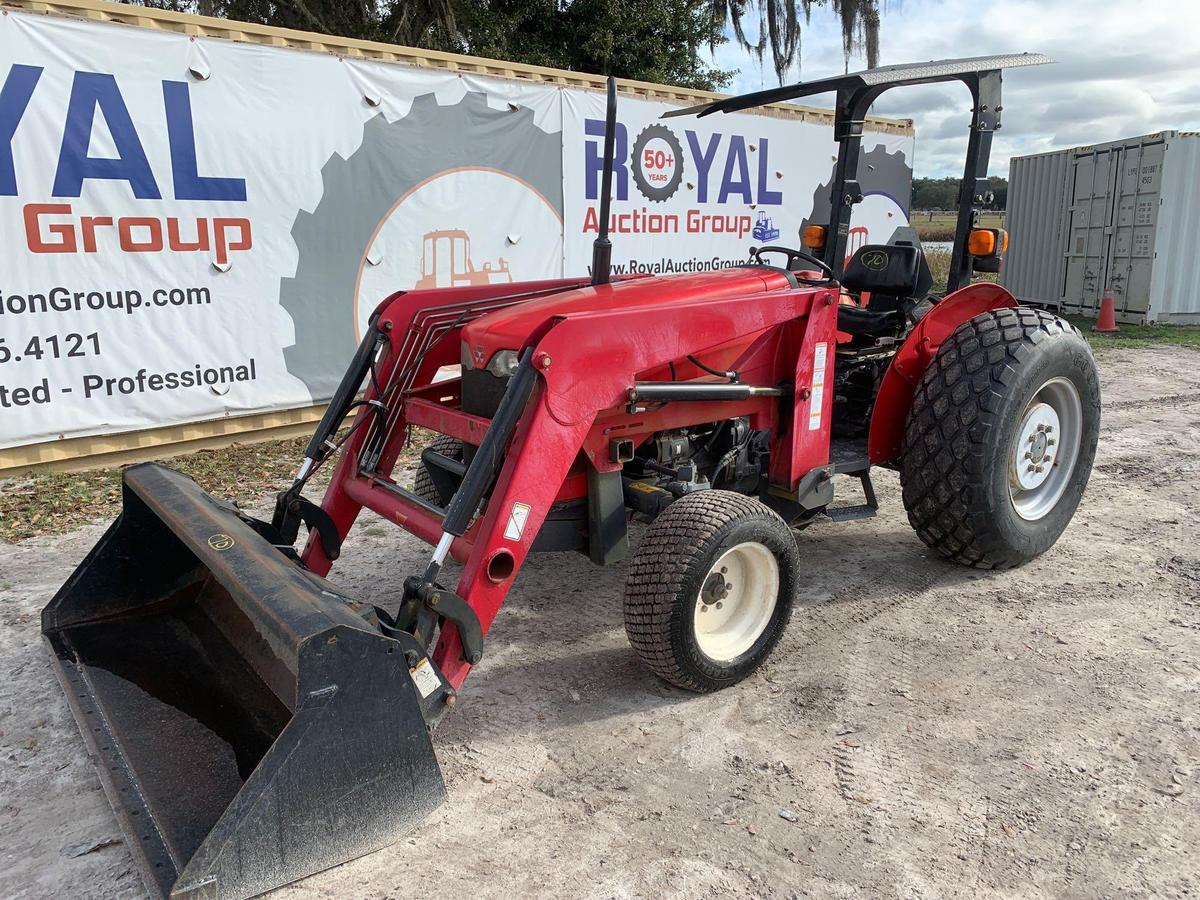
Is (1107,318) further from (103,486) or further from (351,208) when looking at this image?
(103,486)

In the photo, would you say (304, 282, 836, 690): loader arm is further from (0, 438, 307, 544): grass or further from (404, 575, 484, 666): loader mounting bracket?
(0, 438, 307, 544): grass

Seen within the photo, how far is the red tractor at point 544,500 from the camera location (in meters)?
2.30

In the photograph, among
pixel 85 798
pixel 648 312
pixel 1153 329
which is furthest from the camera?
pixel 1153 329

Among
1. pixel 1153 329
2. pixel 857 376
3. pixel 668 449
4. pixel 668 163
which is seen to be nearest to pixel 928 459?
pixel 857 376

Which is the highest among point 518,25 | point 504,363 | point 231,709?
point 518,25

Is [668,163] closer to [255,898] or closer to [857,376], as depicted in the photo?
[857,376]

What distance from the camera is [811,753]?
290 cm

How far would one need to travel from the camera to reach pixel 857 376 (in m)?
4.64

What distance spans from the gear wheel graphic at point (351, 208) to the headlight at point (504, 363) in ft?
13.3

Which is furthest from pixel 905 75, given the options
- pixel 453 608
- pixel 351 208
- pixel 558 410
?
pixel 351 208

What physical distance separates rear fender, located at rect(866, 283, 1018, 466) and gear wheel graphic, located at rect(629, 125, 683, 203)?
4.89 meters

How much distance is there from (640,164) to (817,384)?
5.48 metres

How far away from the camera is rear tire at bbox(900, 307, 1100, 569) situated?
3883 millimetres

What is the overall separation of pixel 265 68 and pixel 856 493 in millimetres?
4924
